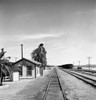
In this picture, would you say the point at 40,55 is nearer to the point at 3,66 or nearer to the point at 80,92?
the point at 3,66

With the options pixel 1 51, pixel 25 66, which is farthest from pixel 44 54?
pixel 1 51

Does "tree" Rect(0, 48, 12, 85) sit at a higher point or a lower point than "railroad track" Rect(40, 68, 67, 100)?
higher

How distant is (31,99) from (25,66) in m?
25.1

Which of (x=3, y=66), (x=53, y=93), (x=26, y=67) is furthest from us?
(x=26, y=67)

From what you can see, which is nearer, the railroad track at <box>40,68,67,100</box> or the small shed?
the railroad track at <box>40,68,67,100</box>

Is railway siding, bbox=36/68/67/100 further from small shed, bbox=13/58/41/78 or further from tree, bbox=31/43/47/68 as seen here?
tree, bbox=31/43/47/68

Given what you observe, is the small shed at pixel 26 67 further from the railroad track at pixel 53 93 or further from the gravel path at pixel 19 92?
the railroad track at pixel 53 93

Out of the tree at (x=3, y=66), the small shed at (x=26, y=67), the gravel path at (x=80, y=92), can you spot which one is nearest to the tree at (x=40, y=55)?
the small shed at (x=26, y=67)

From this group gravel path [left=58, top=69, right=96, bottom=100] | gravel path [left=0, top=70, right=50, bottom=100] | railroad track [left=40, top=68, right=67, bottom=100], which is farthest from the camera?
gravel path [left=0, top=70, right=50, bottom=100]

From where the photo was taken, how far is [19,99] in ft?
42.7

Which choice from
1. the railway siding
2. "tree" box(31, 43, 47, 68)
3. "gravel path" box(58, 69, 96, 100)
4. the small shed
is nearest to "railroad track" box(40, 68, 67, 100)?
the railway siding

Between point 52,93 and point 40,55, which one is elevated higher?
point 40,55

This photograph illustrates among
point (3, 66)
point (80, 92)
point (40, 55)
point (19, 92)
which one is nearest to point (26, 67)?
point (3, 66)

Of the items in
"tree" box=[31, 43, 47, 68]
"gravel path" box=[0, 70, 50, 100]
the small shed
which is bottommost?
"gravel path" box=[0, 70, 50, 100]
